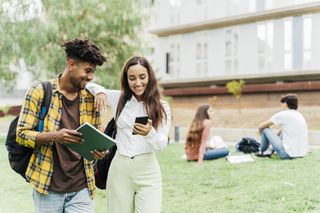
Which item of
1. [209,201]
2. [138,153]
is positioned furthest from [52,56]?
[138,153]

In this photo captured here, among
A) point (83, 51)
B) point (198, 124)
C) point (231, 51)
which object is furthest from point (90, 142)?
point (231, 51)

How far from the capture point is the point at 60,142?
6.75ft

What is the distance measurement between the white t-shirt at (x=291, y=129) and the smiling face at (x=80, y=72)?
16.2 ft

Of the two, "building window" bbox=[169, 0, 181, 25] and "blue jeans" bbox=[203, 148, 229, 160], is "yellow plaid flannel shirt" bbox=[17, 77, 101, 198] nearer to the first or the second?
"blue jeans" bbox=[203, 148, 229, 160]

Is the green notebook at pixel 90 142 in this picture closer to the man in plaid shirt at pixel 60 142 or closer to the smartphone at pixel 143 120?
the man in plaid shirt at pixel 60 142

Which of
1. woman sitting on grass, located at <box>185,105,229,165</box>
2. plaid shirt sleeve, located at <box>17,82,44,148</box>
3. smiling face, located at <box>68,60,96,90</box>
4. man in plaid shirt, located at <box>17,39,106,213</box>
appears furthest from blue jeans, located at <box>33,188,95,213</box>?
woman sitting on grass, located at <box>185,105,229,165</box>

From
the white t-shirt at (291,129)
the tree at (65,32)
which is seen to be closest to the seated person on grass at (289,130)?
the white t-shirt at (291,129)

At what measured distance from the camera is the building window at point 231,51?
1786 centimetres

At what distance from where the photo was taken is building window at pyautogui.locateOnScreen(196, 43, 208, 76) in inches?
737

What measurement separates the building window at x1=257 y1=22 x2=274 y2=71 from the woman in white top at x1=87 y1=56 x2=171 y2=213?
1484 cm

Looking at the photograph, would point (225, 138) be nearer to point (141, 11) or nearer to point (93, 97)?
point (141, 11)

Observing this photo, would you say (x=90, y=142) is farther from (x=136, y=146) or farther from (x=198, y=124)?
(x=198, y=124)

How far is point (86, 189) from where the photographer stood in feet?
7.32

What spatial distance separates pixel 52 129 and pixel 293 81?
15.1 m
